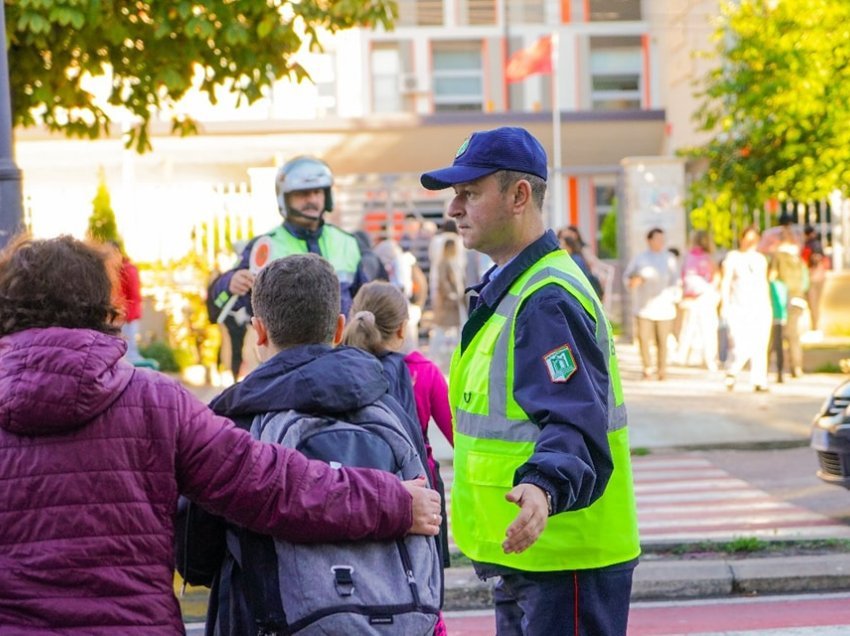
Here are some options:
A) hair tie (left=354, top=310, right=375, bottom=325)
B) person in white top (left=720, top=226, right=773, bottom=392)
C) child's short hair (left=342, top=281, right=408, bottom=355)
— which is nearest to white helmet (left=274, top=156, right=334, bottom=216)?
child's short hair (left=342, top=281, right=408, bottom=355)

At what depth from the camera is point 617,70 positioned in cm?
4306

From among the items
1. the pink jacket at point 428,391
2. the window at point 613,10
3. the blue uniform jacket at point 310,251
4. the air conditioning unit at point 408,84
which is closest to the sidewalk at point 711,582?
the pink jacket at point 428,391

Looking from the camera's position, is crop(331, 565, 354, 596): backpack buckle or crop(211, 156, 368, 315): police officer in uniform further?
crop(211, 156, 368, 315): police officer in uniform

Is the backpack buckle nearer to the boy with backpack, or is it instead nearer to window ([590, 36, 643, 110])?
the boy with backpack

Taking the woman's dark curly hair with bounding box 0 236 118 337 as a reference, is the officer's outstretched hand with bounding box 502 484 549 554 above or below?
below

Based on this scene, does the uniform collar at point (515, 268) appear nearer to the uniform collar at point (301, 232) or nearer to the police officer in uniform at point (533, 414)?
the police officer in uniform at point (533, 414)

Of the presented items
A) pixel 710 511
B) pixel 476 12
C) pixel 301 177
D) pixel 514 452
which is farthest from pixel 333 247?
pixel 476 12

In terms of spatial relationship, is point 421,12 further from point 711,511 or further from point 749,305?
point 711,511

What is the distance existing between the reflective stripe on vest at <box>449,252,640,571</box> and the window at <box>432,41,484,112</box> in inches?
1520

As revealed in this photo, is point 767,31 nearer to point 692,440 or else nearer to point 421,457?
point 692,440

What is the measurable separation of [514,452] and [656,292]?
13866 mm

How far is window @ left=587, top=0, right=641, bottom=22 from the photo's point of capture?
141ft

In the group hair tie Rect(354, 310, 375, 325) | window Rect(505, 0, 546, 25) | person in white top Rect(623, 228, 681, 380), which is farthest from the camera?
window Rect(505, 0, 546, 25)

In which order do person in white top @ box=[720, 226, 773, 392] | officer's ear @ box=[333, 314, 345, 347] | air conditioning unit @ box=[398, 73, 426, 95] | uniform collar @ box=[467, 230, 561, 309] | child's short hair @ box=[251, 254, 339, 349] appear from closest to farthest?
child's short hair @ box=[251, 254, 339, 349] < officer's ear @ box=[333, 314, 345, 347] < uniform collar @ box=[467, 230, 561, 309] < person in white top @ box=[720, 226, 773, 392] < air conditioning unit @ box=[398, 73, 426, 95]
